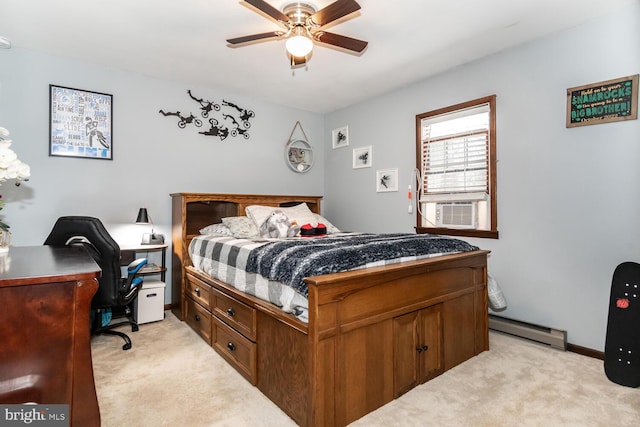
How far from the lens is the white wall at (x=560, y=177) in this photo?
Result: 238cm

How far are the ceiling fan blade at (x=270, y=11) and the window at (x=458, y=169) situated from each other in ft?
6.46

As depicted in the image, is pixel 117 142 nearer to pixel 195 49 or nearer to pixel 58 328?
pixel 195 49

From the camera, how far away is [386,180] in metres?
4.04

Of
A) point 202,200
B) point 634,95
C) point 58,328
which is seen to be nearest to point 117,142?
point 202,200

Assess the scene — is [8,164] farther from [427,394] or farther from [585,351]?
[585,351]

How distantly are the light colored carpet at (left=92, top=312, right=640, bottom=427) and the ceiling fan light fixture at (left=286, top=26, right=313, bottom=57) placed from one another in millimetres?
2203

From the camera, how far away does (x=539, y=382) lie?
2.10 meters

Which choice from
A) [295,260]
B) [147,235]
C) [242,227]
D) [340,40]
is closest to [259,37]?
[340,40]

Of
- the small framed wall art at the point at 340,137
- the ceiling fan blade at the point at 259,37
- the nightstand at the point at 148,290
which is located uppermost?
the ceiling fan blade at the point at 259,37

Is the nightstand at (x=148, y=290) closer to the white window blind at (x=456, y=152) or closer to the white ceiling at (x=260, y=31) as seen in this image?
the white ceiling at (x=260, y=31)

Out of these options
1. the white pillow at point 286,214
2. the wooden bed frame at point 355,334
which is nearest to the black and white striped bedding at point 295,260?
the wooden bed frame at point 355,334

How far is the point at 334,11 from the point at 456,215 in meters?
2.21

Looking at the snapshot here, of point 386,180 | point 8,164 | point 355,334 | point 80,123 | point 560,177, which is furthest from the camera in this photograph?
point 386,180

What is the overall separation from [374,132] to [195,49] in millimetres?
2219
